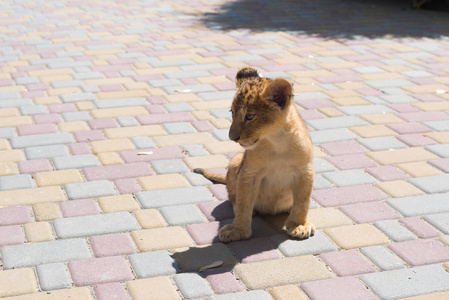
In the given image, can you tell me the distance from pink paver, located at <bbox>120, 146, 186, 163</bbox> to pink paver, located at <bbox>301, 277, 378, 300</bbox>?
7.64 feet

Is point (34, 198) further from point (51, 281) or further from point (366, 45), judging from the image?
point (366, 45)

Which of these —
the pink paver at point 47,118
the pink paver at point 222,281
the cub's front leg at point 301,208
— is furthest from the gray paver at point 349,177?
the pink paver at point 47,118

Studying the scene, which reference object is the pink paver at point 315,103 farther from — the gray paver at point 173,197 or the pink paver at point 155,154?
the gray paver at point 173,197

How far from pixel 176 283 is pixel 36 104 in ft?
13.0

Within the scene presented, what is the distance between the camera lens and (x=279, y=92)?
4254mm

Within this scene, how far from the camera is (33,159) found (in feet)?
19.4

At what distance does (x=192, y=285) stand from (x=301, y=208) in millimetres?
999

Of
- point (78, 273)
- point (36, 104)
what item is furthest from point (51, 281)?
point (36, 104)

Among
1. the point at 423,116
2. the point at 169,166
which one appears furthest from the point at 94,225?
the point at 423,116

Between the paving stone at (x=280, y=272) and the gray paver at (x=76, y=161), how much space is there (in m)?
2.08

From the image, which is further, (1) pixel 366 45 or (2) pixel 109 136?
(1) pixel 366 45

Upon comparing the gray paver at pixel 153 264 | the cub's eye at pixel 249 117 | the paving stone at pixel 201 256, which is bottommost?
the paving stone at pixel 201 256

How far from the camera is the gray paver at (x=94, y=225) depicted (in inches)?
183

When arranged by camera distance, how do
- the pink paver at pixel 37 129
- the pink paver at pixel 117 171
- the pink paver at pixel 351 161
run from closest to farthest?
the pink paver at pixel 117 171 < the pink paver at pixel 351 161 < the pink paver at pixel 37 129
